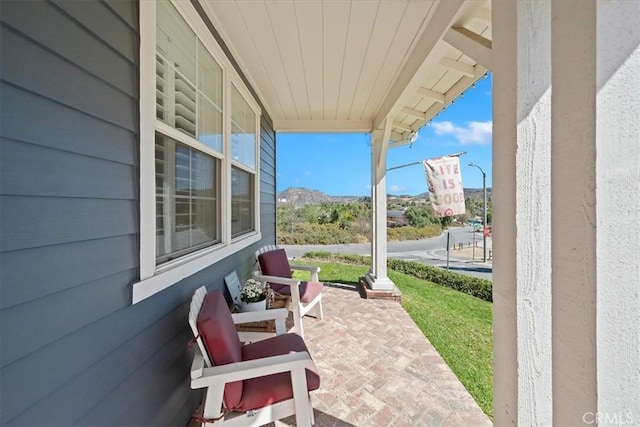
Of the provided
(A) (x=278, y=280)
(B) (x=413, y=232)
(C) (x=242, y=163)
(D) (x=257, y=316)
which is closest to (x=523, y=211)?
(D) (x=257, y=316)

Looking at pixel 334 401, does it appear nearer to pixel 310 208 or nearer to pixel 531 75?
pixel 531 75

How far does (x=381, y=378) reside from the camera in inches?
78.2

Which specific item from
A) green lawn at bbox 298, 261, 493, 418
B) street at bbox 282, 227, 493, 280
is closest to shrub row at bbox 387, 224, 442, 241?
street at bbox 282, 227, 493, 280

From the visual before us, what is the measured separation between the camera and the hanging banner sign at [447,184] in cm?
393

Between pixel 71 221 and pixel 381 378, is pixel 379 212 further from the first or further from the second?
pixel 71 221

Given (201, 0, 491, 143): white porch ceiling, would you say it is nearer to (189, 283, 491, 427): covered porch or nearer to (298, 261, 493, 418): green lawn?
(189, 283, 491, 427): covered porch

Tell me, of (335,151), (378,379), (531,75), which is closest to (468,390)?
(378,379)

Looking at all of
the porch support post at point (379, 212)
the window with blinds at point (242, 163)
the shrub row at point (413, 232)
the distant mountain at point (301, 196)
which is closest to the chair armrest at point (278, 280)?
the window with blinds at point (242, 163)

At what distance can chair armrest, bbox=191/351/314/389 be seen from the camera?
1178 mm

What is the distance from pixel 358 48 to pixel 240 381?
2525mm

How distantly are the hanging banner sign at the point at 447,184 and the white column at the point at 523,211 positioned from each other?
3.28 metres

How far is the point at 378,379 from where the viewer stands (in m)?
1.97

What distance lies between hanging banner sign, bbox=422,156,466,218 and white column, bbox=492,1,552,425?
3.28 meters

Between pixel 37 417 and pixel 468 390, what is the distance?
2297mm
